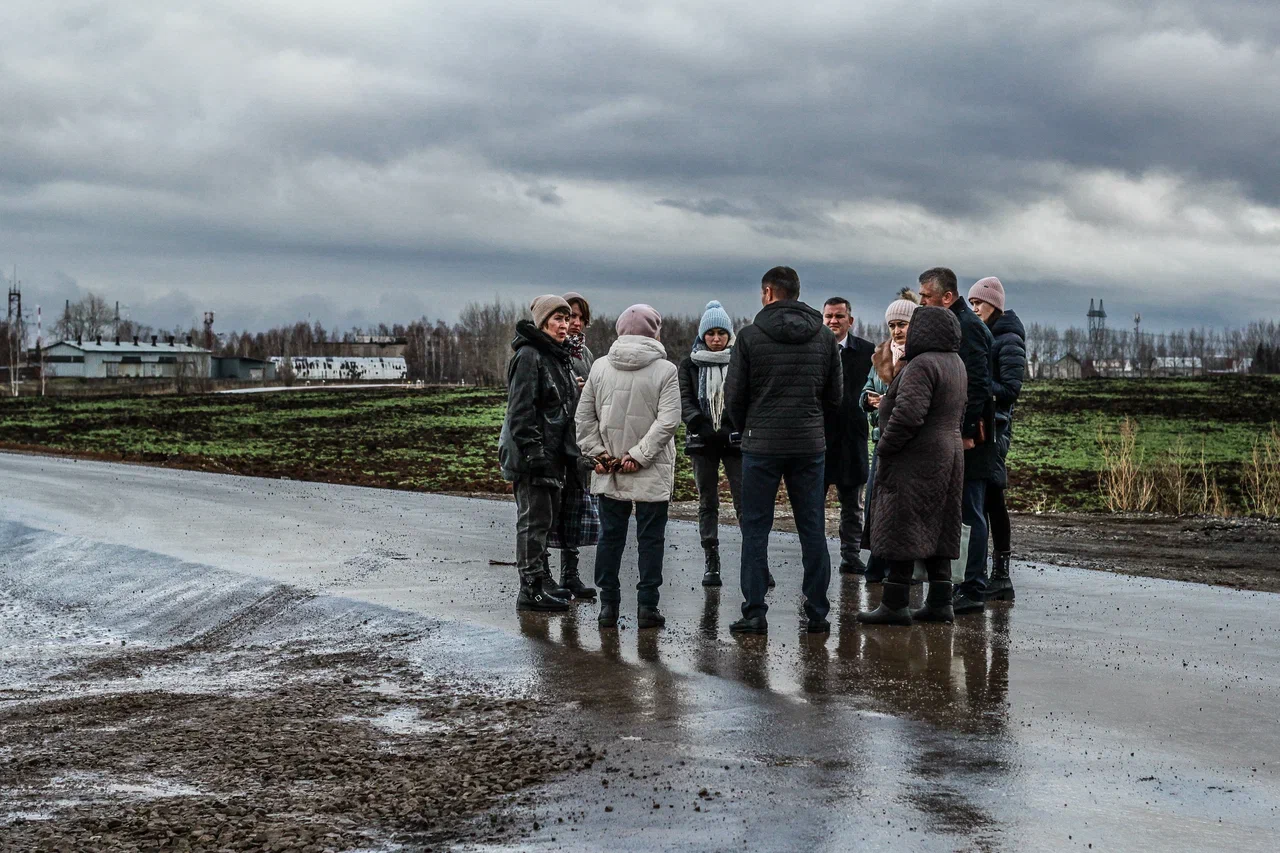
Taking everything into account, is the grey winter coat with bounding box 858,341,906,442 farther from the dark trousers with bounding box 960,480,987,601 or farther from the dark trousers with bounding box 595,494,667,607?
the dark trousers with bounding box 595,494,667,607

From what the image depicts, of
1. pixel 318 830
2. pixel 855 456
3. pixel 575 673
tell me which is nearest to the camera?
pixel 318 830

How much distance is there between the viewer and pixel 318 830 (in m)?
4.79

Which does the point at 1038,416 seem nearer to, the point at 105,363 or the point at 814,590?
the point at 814,590

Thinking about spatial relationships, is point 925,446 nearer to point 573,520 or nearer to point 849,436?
point 849,436

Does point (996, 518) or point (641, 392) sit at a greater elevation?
point (641, 392)

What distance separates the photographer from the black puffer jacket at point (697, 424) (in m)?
9.57

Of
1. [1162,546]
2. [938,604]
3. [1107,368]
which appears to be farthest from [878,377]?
[1107,368]

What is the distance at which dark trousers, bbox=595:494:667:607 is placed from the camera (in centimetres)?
840

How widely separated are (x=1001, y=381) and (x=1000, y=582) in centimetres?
152

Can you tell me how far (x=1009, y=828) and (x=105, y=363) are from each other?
474ft

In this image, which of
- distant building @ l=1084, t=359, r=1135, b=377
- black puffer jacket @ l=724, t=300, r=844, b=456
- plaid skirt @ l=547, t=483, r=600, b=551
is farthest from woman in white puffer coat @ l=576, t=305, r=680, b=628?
distant building @ l=1084, t=359, r=1135, b=377

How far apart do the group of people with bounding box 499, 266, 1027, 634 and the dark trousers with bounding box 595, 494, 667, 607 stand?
0.4 inches

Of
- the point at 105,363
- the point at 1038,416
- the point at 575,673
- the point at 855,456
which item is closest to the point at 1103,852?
the point at 575,673

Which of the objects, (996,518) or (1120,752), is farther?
(996,518)
